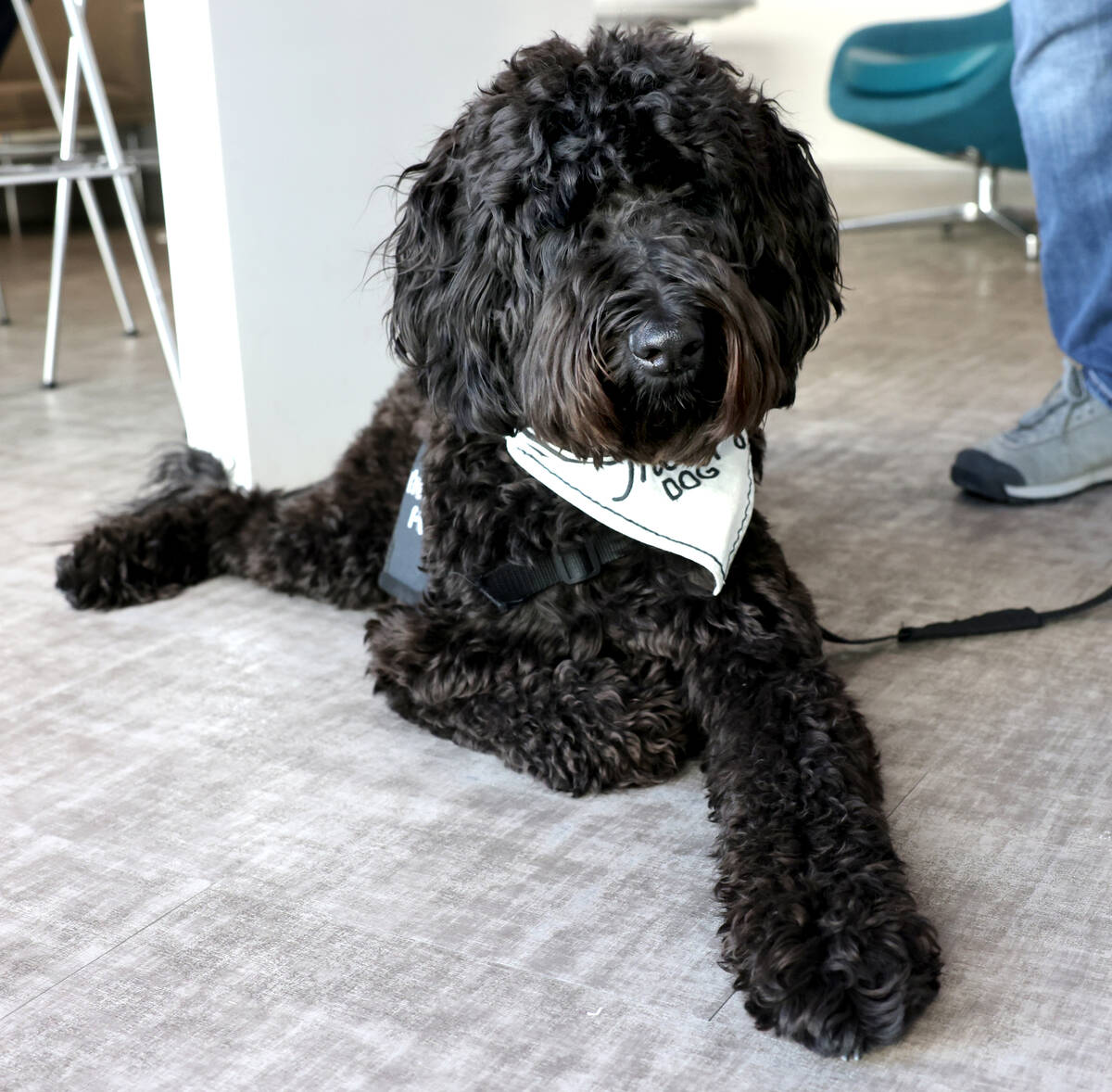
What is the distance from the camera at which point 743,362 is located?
1.57 meters

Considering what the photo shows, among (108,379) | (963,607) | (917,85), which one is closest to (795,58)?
(917,85)

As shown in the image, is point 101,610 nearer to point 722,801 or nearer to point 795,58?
point 722,801

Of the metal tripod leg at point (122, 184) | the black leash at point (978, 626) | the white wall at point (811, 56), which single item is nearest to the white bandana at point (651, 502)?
the black leash at point (978, 626)

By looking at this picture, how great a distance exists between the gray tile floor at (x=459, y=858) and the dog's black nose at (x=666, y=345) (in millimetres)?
618

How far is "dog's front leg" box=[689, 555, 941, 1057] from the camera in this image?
132cm

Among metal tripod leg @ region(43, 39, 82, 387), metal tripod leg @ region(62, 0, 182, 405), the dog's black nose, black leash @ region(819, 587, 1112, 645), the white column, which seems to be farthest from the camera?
metal tripod leg @ region(43, 39, 82, 387)

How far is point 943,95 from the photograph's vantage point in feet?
18.6

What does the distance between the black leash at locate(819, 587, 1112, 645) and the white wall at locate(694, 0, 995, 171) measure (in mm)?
7089

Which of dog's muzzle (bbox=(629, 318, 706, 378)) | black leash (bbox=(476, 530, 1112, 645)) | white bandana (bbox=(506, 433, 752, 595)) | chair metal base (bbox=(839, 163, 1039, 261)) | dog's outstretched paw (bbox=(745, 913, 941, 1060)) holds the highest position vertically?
dog's muzzle (bbox=(629, 318, 706, 378))

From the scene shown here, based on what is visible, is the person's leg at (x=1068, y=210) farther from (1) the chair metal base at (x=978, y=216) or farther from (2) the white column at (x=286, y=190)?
(1) the chair metal base at (x=978, y=216)

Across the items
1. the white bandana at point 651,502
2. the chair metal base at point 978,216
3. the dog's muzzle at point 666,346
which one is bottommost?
the chair metal base at point 978,216

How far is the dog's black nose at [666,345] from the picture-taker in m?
1.53

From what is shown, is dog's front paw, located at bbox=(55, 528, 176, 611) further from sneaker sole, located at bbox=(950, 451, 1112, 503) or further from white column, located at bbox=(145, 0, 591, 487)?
sneaker sole, located at bbox=(950, 451, 1112, 503)

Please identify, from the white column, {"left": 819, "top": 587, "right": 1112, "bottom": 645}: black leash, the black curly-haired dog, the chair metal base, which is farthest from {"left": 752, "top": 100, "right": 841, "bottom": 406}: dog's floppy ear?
the chair metal base
